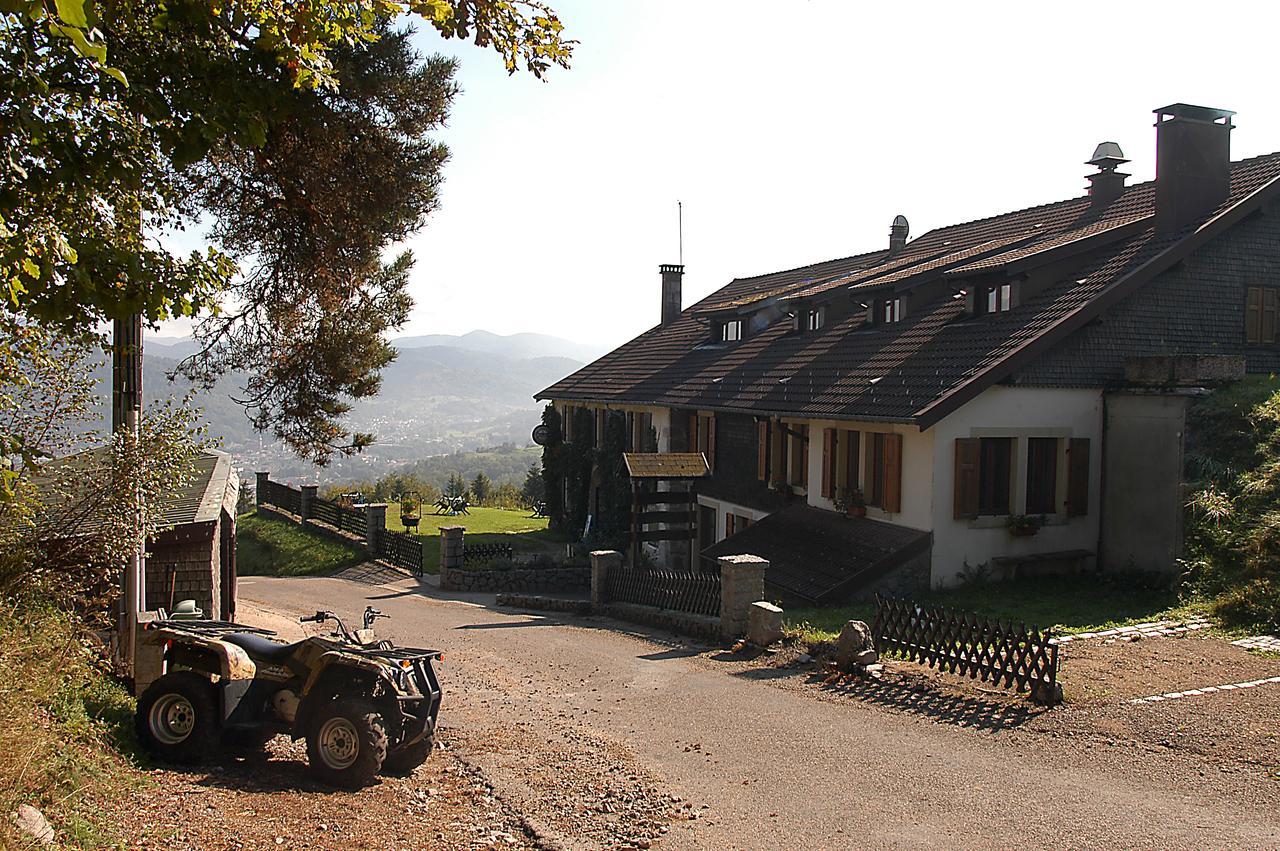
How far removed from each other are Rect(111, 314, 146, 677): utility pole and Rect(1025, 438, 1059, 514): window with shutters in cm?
1468

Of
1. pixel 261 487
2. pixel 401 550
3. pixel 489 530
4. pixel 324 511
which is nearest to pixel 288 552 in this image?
pixel 324 511

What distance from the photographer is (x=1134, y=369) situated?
18078 millimetres

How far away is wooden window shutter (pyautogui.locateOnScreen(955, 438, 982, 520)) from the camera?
1730 cm

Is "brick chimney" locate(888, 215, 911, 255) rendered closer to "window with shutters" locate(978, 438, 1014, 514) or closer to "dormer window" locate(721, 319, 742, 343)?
"dormer window" locate(721, 319, 742, 343)

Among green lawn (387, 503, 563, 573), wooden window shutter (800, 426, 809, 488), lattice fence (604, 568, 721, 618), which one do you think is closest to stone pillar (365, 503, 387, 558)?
green lawn (387, 503, 563, 573)

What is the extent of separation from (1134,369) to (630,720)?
1234cm

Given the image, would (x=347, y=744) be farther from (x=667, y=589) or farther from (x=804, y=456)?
(x=804, y=456)

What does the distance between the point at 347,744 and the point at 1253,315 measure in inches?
752

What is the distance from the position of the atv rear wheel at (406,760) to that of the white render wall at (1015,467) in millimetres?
11066

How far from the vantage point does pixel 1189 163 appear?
19.5 m

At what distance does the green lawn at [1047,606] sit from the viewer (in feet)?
49.0

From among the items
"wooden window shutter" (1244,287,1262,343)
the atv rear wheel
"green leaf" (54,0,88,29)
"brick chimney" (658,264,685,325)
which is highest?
"brick chimney" (658,264,685,325)

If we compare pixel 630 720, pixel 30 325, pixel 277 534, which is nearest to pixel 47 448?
pixel 30 325

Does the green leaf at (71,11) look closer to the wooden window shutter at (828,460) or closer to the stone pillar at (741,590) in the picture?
the stone pillar at (741,590)
